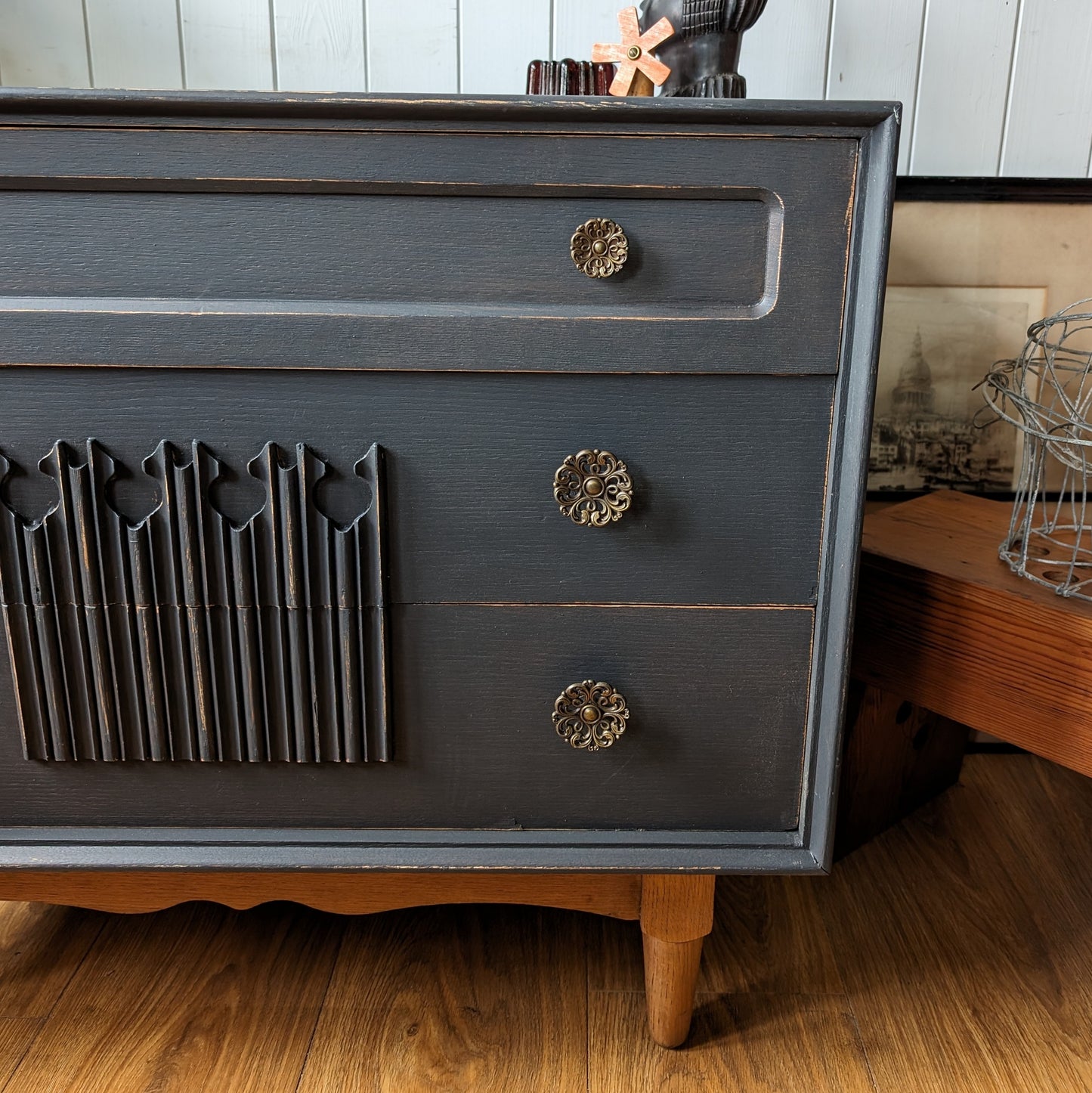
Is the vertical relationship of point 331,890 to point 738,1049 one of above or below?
above

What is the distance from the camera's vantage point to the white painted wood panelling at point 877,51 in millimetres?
1106

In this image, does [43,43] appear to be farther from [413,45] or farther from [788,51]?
[788,51]

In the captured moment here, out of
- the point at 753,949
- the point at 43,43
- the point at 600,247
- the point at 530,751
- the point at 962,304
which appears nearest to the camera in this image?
the point at 600,247

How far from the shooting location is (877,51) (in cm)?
112

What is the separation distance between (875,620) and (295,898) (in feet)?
2.13

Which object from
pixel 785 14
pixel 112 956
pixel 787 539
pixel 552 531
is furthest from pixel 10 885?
pixel 785 14

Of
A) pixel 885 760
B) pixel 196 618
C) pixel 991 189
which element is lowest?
pixel 885 760

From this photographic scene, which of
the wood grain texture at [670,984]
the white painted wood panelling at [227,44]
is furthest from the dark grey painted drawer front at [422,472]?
the white painted wood panelling at [227,44]

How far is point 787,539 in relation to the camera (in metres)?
0.72

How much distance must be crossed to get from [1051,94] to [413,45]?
772 mm

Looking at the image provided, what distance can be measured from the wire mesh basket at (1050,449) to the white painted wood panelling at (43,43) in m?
1.08

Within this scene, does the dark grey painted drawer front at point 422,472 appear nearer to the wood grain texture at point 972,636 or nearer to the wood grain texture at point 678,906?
the wood grain texture at point 678,906

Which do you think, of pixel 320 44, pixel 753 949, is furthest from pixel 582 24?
pixel 753 949

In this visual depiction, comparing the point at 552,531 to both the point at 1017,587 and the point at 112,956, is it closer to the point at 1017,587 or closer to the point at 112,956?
the point at 1017,587
